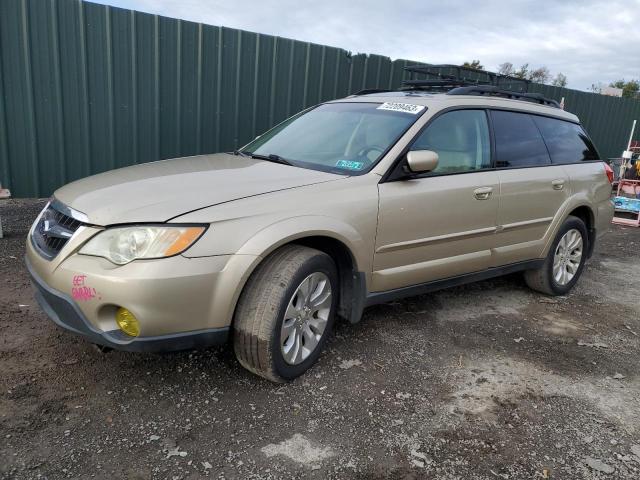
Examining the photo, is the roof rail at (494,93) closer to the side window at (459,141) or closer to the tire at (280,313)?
the side window at (459,141)

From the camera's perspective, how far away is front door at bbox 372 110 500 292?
11.0ft

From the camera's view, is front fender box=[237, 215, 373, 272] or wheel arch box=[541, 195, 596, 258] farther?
wheel arch box=[541, 195, 596, 258]

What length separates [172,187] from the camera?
284 cm

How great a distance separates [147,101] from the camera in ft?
21.3

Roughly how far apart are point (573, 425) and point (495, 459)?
0.62 m

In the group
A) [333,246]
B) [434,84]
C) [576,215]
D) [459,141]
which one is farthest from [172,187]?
[576,215]

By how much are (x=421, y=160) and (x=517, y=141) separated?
148 centimetres

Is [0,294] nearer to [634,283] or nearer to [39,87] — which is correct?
[39,87]

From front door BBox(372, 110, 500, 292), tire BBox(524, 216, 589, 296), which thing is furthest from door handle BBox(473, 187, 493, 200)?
tire BBox(524, 216, 589, 296)

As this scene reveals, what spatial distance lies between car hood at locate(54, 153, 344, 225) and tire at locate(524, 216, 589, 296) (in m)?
2.55

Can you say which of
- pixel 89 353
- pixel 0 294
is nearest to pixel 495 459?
pixel 89 353

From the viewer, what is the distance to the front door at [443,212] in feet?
11.0

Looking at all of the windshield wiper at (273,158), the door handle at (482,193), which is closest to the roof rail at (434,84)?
the door handle at (482,193)

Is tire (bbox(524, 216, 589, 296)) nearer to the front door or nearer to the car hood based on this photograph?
the front door
